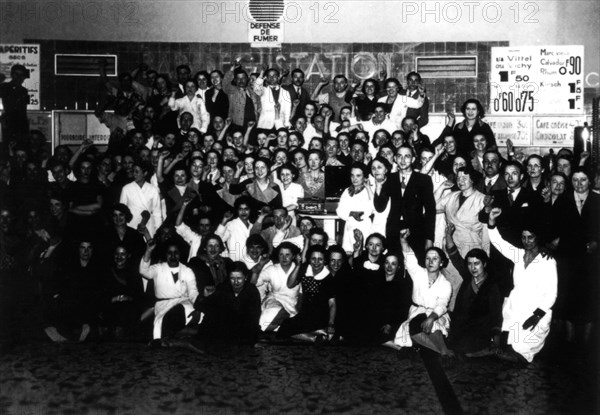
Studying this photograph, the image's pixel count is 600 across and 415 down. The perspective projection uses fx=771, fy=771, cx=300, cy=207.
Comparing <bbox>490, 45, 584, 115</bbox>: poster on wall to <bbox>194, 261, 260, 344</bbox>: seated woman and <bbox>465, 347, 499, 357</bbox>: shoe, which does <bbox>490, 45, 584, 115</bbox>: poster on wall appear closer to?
<bbox>465, 347, 499, 357</bbox>: shoe

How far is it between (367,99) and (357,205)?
253 cm

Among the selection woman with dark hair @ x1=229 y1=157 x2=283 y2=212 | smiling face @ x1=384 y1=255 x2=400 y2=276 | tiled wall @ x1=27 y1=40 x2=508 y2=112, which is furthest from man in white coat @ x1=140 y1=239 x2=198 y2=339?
tiled wall @ x1=27 y1=40 x2=508 y2=112

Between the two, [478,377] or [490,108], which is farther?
[490,108]

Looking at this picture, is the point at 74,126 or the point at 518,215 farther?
the point at 74,126

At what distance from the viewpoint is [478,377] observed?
18.2 feet

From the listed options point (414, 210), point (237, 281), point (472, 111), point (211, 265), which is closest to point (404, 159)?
point (414, 210)

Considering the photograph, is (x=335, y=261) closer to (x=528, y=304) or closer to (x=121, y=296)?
(x=528, y=304)

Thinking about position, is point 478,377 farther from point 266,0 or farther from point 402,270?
point 266,0

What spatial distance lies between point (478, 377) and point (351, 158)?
343 cm

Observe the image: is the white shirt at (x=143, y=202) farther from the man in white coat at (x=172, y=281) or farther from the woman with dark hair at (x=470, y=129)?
the woman with dark hair at (x=470, y=129)

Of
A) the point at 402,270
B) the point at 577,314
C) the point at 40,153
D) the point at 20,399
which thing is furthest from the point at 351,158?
the point at 20,399

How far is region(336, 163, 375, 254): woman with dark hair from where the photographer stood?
724 cm

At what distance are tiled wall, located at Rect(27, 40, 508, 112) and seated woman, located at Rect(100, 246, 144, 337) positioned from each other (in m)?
5.09

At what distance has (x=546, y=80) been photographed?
35.7ft
